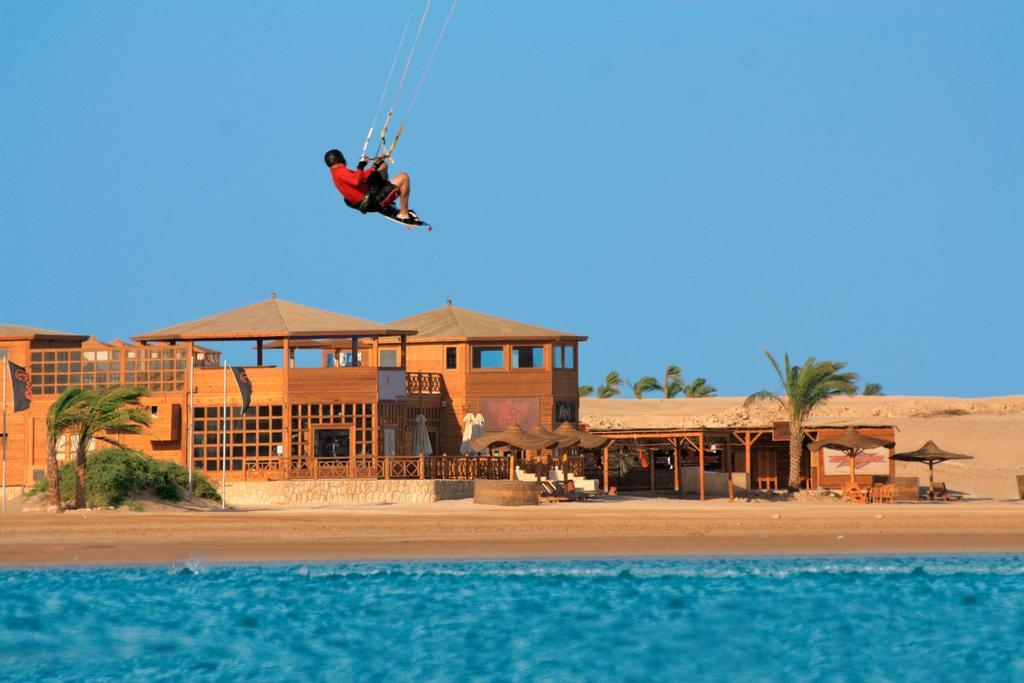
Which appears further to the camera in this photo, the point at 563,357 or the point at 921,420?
the point at 921,420

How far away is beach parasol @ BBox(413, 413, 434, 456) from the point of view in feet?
157

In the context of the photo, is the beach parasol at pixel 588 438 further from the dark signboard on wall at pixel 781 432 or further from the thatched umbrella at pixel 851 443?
the thatched umbrella at pixel 851 443

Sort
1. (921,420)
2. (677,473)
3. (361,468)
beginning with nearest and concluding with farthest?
(361,468), (677,473), (921,420)

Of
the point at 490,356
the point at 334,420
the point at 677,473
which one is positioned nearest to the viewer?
the point at 334,420

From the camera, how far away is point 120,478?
115 ft

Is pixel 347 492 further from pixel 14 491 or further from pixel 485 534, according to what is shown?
pixel 485 534

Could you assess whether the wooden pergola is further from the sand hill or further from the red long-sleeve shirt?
the red long-sleeve shirt

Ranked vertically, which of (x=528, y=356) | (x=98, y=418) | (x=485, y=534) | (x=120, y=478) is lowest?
(x=485, y=534)

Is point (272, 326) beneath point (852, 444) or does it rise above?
above

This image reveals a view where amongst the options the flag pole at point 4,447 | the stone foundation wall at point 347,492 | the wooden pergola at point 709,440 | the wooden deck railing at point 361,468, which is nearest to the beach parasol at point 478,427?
the wooden pergola at point 709,440

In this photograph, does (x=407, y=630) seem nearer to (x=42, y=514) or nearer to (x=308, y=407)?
(x=42, y=514)

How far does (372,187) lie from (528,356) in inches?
1286

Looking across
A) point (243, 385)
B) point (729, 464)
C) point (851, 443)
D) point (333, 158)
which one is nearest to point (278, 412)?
point (243, 385)

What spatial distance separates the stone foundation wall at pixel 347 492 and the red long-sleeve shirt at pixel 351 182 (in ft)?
70.3
